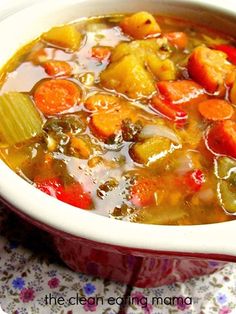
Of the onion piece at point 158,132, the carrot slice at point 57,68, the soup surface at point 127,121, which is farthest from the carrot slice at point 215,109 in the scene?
the carrot slice at point 57,68

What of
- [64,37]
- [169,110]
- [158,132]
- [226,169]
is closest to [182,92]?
[169,110]

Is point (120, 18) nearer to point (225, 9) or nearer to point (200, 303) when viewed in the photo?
point (225, 9)

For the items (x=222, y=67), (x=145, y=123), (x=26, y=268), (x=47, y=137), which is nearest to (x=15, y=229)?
(x=26, y=268)

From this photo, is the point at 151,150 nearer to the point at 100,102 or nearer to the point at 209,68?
the point at 100,102

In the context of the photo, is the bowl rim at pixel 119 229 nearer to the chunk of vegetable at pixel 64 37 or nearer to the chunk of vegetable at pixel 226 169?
the chunk of vegetable at pixel 226 169

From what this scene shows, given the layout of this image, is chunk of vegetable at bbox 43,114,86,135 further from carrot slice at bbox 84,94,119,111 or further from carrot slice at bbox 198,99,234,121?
carrot slice at bbox 198,99,234,121

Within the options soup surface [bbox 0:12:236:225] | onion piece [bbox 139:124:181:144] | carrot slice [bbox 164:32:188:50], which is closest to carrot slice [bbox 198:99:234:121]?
soup surface [bbox 0:12:236:225]
